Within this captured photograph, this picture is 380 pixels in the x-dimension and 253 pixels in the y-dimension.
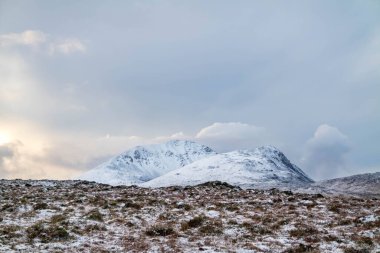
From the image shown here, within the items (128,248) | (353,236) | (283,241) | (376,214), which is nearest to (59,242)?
(128,248)

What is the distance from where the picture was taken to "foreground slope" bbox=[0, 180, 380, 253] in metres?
20.4

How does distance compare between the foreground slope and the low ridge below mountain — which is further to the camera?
the low ridge below mountain

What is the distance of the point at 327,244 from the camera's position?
2061 centimetres

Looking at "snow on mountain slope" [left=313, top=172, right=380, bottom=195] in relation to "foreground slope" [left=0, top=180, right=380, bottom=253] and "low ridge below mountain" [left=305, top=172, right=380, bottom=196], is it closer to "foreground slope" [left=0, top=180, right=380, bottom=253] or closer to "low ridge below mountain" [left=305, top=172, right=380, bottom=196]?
"low ridge below mountain" [left=305, top=172, right=380, bottom=196]

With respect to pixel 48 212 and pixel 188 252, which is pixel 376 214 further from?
pixel 48 212

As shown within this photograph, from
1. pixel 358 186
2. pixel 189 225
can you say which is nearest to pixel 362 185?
pixel 358 186

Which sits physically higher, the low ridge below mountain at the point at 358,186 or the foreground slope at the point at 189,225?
the low ridge below mountain at the point at 358,186

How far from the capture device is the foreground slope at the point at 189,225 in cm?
2041

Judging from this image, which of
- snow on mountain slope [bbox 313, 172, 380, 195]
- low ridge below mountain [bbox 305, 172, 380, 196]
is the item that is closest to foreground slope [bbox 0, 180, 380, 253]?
low ridge below mountain [bbox 305, 172, 380, 196]

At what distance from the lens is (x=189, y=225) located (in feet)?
80.7

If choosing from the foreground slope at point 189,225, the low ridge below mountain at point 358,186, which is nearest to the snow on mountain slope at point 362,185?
the low ridge below mountain at point 358,186

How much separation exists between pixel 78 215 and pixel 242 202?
13.2 meters

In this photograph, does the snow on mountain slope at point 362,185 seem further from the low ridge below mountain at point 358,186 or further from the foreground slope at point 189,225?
the foreground slope at point 189,225

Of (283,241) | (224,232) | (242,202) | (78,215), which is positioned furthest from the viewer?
(242,202)
